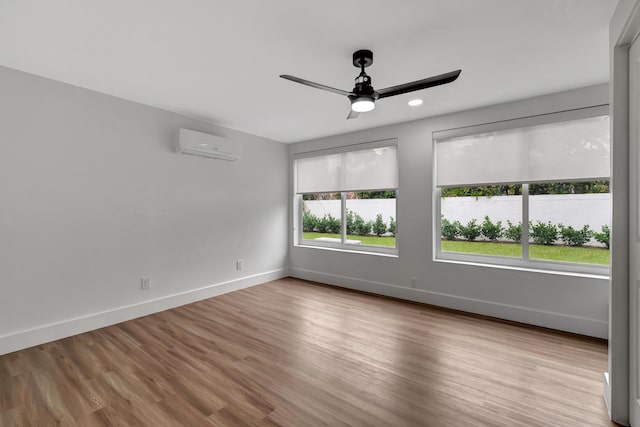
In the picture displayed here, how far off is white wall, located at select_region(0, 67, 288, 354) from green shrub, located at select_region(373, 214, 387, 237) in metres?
2.14

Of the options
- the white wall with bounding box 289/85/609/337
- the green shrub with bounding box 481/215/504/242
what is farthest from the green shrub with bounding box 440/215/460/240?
the green shrub with bounding box 481/215/504/242

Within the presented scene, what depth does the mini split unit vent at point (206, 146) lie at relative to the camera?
3652 millimetres

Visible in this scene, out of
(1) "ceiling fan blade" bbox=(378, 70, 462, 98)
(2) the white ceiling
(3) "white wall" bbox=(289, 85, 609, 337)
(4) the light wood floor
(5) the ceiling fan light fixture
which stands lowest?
(4) the light wood floor

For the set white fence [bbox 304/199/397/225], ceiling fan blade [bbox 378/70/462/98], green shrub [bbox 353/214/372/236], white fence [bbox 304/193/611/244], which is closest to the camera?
ceiling fan blade [bbox 378/70/462/98]

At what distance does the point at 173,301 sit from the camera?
3725mm

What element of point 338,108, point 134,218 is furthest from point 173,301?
point 338,108

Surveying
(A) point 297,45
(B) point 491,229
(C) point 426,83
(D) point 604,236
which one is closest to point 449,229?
(B) point 491,229

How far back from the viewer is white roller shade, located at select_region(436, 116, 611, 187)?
9.63 feet

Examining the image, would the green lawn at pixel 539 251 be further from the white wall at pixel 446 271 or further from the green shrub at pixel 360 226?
the green shrub at pixel 360 226

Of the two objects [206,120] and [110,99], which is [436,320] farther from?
[110,99]

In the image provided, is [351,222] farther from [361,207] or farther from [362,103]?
[362,103]

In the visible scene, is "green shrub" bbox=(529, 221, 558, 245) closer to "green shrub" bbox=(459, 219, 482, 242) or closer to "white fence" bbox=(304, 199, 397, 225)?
"green shrub" bbox=(459, 219, 482, 242)

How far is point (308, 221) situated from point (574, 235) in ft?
12.2

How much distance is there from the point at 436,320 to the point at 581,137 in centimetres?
243
